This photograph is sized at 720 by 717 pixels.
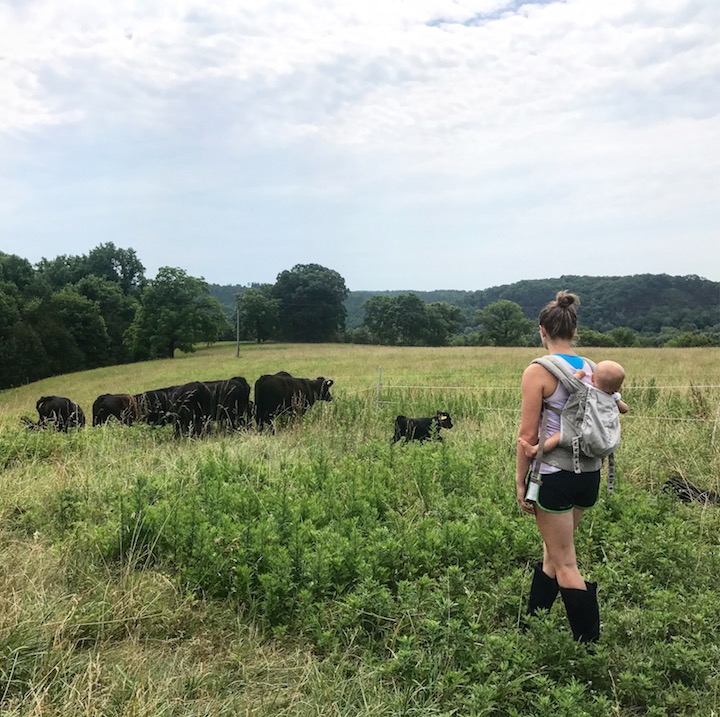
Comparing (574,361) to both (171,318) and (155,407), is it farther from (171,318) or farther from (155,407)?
(171,318)

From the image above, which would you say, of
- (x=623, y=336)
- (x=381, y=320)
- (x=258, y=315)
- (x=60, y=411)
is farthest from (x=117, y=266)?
(x=60, y=411)

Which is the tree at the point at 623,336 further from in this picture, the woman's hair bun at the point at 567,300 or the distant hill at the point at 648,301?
the woman's hair bun at the point at 567,300

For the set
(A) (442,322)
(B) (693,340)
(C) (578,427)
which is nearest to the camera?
(C) (578,427)

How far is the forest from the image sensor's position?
Answer: 50.0 metres

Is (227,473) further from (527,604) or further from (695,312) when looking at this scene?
(695,312)

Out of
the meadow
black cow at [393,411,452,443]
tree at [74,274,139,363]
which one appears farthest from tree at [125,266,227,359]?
the meadow

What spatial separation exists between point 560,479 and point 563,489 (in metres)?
0.05

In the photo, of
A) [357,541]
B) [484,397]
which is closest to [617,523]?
[357,541]

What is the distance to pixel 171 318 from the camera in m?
52.3

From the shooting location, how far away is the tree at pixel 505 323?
70.6 m

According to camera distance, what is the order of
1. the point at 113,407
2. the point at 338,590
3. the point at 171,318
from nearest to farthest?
1. the point at 338,590
2. the point at 113,407
3. the point at 171,318

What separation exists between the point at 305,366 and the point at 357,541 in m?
27.8

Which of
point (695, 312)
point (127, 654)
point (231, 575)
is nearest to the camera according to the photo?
point (127, 654)

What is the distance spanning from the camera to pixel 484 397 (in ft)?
35.2
